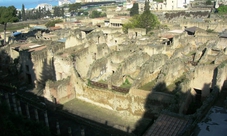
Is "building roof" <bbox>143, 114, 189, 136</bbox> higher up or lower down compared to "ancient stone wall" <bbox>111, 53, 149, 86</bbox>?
lower down

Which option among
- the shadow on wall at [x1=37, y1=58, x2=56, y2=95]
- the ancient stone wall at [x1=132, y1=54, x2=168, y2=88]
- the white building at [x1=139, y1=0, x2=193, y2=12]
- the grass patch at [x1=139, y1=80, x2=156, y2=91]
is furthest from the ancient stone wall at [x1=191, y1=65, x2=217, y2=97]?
the white building at [x1=139, y1=0, x2=193, y2=12]

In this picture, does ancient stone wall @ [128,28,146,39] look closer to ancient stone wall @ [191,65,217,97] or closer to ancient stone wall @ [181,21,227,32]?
ancient stone wall @ [181,21,227,32]

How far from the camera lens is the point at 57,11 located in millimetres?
98812

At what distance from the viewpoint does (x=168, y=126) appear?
460 inches

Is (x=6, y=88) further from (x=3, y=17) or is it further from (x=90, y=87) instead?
(x=3, y=17)

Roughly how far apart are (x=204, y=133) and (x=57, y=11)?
317 ft

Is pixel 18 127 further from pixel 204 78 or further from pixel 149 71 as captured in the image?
pixel 204 78

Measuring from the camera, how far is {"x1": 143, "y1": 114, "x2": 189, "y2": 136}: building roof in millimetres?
11307

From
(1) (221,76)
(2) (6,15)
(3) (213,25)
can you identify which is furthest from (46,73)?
(3) (213,25)

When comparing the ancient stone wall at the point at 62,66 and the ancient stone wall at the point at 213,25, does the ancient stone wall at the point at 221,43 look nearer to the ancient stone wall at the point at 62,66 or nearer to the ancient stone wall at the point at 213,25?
the ancient stone wall at the point at 213,25

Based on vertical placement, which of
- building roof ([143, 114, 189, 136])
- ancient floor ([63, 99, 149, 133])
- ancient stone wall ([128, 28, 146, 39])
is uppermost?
ancient stone wall ([128, 28, 146, 39])

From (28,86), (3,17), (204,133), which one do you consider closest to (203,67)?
(204,133)

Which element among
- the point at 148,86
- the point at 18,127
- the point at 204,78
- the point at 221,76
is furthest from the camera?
the point at 148,86

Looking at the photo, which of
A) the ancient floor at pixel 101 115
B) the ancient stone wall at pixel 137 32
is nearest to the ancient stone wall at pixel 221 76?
the ancient floor at pixel 101 115
